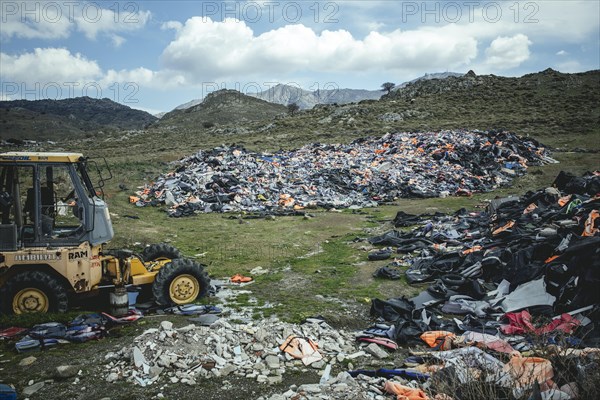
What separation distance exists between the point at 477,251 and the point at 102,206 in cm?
733

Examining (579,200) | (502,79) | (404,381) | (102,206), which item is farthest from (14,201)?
(502,79)

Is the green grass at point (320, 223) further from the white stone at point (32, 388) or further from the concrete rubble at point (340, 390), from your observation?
the white stone at point (32, 388)

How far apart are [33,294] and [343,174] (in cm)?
1627

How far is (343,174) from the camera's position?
20750 millimetres

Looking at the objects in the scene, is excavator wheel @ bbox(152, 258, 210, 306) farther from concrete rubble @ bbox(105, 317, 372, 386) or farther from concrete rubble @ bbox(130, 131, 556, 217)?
concrete rubble @ bbox(130, 131, 556, 217)

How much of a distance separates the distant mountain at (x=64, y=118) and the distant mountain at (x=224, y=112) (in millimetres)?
16494

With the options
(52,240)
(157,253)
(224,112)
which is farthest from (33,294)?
(224,112)

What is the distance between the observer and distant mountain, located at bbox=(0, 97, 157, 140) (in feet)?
233

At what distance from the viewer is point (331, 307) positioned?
7008mm

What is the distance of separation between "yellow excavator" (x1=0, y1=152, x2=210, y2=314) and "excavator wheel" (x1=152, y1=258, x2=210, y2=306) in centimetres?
2

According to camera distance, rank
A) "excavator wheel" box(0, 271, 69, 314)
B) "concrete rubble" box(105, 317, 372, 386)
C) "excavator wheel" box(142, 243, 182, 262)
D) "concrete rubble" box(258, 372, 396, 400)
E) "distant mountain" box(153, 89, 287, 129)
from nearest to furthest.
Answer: "concrete rubble" box(258, 372, 396, 400)
"concrete rubble" box(105, 317, 372, 386)
"excavator wheel" box(0, 271, 69, 314)
"excavator wheel" box(142, 243, 182, 262)
"distant mountain" box(153, 89, 287, 129)

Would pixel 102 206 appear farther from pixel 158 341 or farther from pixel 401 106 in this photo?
pixel 401 106

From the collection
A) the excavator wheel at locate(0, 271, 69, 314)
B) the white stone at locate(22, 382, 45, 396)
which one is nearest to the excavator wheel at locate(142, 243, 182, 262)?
the excavator wheel at locate(0, 271, 69, 314)

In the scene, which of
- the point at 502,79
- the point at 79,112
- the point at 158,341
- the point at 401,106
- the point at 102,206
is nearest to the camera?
the point at 158,341
